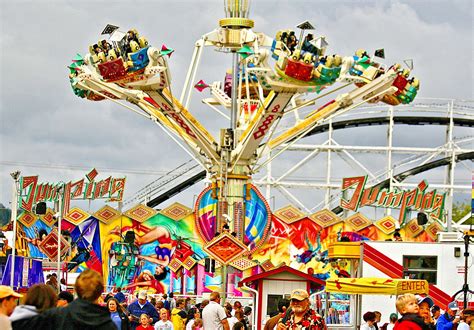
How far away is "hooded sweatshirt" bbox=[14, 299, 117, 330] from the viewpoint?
362 inches

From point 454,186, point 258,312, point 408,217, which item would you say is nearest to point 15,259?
point 258,312

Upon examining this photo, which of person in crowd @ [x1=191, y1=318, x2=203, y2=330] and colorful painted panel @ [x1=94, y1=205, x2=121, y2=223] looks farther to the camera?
colorful painted panel @ [x1=94, y1=205, x2=121, y2=223]

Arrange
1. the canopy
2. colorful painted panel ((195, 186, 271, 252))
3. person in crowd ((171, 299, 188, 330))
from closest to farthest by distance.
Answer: the canopy
person in crowd ((171, 299, 188, 330))
colorful painted panel ((195, 186, 271, 252))

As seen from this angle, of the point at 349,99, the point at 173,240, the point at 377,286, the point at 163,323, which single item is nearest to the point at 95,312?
the point at 163,323

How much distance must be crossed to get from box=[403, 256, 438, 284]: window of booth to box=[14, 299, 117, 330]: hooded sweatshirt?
78.1 ft

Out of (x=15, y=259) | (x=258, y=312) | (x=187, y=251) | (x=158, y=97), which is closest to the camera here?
(x=15, y=259)

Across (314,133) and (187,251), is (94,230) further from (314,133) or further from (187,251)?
(314,133)

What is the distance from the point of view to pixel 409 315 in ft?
40.0

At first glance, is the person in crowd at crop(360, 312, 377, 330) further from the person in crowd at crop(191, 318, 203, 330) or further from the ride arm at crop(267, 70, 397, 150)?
the ride arm at crop(267, 70, 397, 150)

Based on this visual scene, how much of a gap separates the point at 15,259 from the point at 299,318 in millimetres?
13897

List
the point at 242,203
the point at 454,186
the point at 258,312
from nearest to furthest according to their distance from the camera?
the point at 258,312, the point at 242,203, the point at 454,186

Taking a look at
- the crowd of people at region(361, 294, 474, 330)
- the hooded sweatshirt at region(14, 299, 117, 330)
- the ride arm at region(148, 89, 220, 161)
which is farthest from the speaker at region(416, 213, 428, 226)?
the hooded sweatshirt at region(14, 299, 117, 330)

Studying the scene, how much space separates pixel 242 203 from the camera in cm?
4678

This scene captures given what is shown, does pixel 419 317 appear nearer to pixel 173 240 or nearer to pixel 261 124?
pixel 261 124
